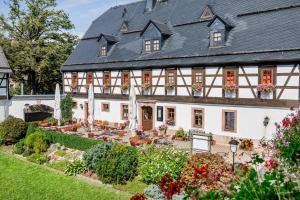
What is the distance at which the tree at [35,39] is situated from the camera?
4193 cm

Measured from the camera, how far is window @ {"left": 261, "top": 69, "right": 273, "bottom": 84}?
69.0ft

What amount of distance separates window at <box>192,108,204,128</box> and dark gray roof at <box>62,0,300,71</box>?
3.36 meters

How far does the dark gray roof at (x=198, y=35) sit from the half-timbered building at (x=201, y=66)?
7 cm

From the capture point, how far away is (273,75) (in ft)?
68.5

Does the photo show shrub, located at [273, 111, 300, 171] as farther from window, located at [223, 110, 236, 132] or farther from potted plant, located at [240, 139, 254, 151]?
window, located at [223, 110, 236, 132]

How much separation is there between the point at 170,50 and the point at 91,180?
12826mm

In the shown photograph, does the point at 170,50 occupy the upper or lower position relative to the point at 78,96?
upper

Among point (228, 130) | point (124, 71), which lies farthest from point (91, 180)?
point (124, 71)

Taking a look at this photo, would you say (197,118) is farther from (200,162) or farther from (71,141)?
(200,162)

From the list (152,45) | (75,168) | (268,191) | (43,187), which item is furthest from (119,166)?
(152,45)

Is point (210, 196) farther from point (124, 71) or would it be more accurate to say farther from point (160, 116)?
point (124, 71)

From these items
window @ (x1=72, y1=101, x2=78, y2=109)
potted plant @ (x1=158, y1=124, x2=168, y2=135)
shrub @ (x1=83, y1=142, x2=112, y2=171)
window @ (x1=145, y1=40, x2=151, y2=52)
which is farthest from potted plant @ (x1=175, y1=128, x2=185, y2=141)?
window @ (x1=72, y1=101, x2=78, y2=109)

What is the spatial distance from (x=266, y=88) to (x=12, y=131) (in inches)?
698

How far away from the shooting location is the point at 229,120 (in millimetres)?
23094
